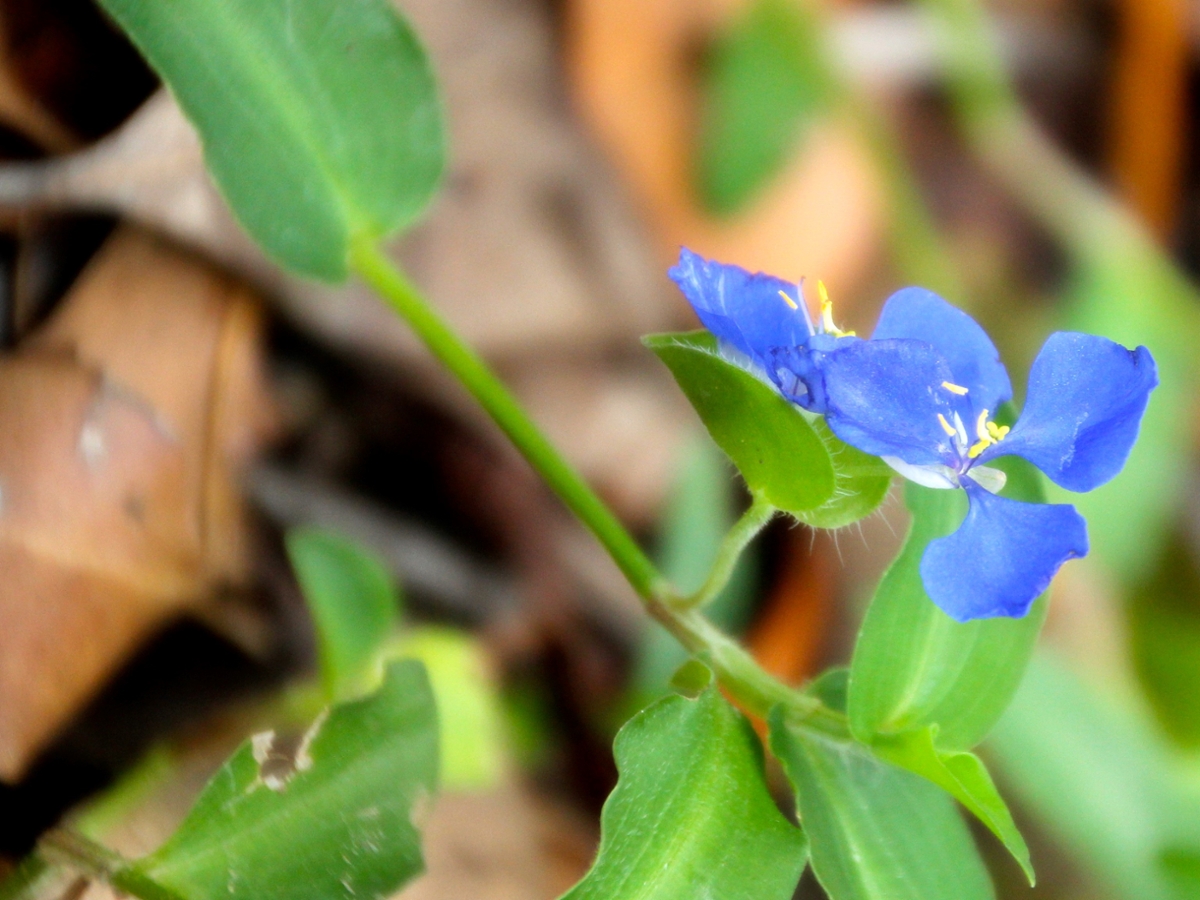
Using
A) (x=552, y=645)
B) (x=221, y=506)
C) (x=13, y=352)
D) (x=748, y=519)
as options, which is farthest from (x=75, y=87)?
(x=552, y=645)

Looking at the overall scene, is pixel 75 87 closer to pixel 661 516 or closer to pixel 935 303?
pixel 935 303

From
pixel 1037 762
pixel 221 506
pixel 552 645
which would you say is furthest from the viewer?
pixel 552 645

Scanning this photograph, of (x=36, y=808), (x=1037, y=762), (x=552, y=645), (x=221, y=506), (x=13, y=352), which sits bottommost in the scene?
(x=1037, y=762)

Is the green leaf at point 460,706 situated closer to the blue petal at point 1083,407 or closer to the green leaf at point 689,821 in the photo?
the green leaf at point 689,821

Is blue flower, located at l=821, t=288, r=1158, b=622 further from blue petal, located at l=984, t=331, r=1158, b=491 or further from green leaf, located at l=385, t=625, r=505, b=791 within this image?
green leaf, located at l=385, t=625, r=505, b=791

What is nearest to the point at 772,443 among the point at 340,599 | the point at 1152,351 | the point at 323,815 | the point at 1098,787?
the point at 323,815

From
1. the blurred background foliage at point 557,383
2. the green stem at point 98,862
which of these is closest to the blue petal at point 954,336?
the blurred background foliage at point 557,383
